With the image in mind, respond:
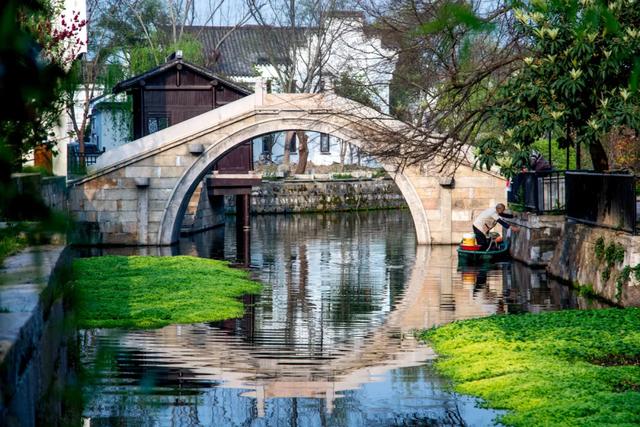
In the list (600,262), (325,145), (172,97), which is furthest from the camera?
(325,145)

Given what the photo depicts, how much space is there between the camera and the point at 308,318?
13.7 m

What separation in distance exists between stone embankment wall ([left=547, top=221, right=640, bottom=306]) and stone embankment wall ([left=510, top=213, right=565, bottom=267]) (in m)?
0.78

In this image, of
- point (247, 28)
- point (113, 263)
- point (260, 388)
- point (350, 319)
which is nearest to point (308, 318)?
point (350, 319)

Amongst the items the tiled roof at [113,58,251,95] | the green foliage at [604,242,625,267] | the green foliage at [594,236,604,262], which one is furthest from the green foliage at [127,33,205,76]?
the green foliage at [604,242,625,267]

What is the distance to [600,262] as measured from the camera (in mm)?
14977

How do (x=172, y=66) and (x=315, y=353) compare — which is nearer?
(x=315, y=353)

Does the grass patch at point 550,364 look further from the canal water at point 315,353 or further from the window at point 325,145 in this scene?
the window at point 325,145

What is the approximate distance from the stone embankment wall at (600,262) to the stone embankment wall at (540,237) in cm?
78

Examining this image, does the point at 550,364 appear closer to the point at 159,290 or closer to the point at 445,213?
the point at 159,290

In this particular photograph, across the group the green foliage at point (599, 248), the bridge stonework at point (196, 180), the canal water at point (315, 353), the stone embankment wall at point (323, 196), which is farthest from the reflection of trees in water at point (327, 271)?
the stone embankment wall at point (323, 196)

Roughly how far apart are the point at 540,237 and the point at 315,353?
9.50 meters

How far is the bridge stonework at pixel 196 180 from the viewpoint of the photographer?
25.1 metres

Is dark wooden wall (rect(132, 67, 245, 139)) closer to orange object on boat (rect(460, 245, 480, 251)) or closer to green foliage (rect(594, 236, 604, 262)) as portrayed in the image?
orange object on boat (rect(460, 245, 480, 251))

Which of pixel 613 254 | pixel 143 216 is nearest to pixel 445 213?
pixel 143 216
